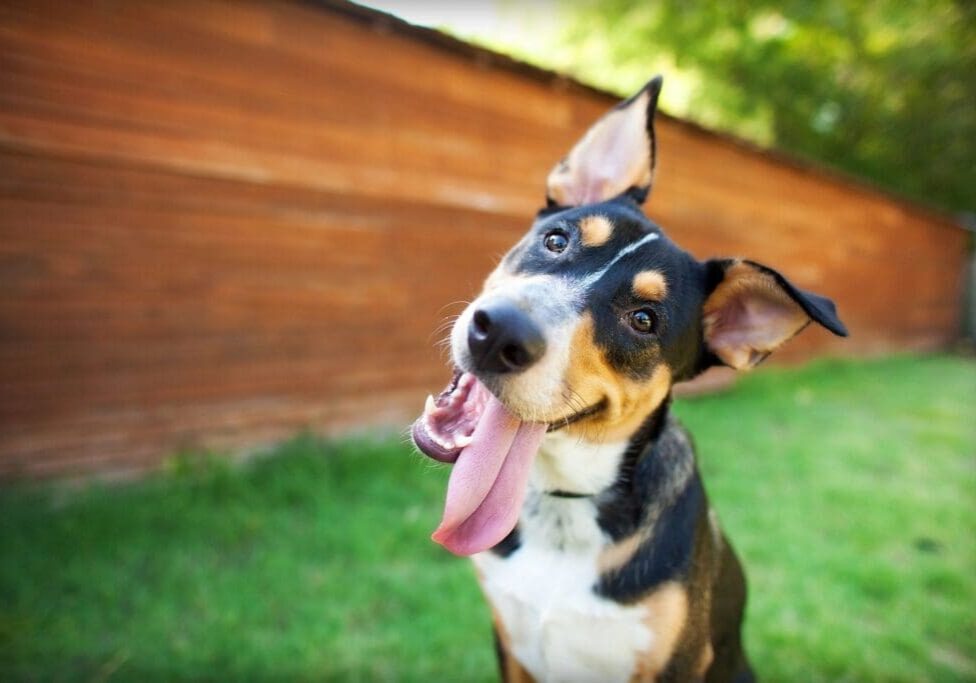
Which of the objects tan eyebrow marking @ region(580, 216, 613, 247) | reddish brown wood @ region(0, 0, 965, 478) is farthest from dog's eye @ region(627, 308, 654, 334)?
reddish brown wood @ region(0, 0, 965, 478)

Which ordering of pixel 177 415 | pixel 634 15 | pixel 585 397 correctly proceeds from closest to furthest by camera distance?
pixel 585 397
pixel 177 415
pixel 634 15

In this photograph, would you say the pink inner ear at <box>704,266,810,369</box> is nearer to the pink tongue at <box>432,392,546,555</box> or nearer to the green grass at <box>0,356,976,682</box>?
the pink tongue at <box>432,392,546,555</box>

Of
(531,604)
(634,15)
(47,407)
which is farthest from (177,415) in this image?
(634,15)

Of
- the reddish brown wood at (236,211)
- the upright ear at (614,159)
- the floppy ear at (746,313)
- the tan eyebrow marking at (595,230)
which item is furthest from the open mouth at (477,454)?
the reddish brown wood at (236,211)

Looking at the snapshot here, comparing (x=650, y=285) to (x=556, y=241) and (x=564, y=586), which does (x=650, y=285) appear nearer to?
(x=556, y=241)

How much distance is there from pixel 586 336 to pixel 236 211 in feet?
12.1

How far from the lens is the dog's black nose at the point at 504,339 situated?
1.63 metres

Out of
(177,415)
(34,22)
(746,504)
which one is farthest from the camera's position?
(746,504)

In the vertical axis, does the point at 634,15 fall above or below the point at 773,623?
above

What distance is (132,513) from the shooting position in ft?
13.1

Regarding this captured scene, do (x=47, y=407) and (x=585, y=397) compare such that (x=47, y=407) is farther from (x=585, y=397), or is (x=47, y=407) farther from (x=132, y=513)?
(x=585, y=397)

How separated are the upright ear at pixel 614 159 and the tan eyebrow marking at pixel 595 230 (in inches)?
17.4

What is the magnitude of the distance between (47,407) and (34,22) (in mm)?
2320

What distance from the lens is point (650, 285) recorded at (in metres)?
2.04
